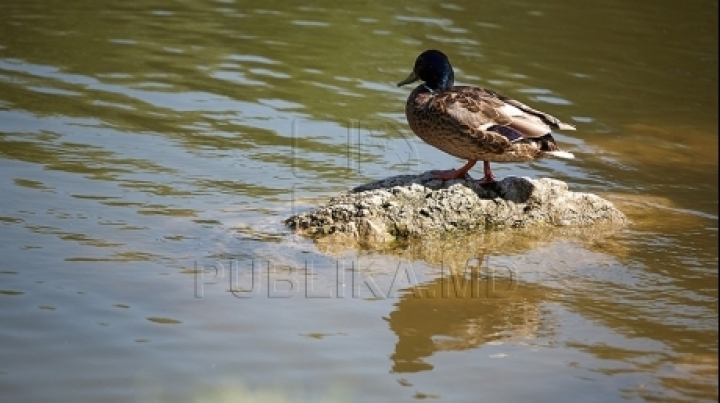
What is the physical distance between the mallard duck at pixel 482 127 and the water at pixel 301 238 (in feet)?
1.61

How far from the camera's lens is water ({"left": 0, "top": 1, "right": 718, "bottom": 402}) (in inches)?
188

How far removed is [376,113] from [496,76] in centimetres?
182

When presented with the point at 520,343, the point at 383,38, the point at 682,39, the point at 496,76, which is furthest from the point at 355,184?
the point at 682,39

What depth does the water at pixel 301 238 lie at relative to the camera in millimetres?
4777

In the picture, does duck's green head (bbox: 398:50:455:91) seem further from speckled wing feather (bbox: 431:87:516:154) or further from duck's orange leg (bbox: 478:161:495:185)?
duck's orange leg (bbox: 478:161:495:185)

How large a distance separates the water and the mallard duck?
0.49m

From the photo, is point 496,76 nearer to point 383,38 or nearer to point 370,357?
point 383,38

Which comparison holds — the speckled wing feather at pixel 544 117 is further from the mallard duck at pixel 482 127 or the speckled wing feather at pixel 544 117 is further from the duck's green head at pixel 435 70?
the duck's green head at pixel 435 70

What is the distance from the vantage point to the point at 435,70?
692cm

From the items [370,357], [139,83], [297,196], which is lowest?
[370,357]

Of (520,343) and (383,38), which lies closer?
(520,343)

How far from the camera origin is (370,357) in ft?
16.1

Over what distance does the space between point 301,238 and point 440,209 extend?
812 mm
